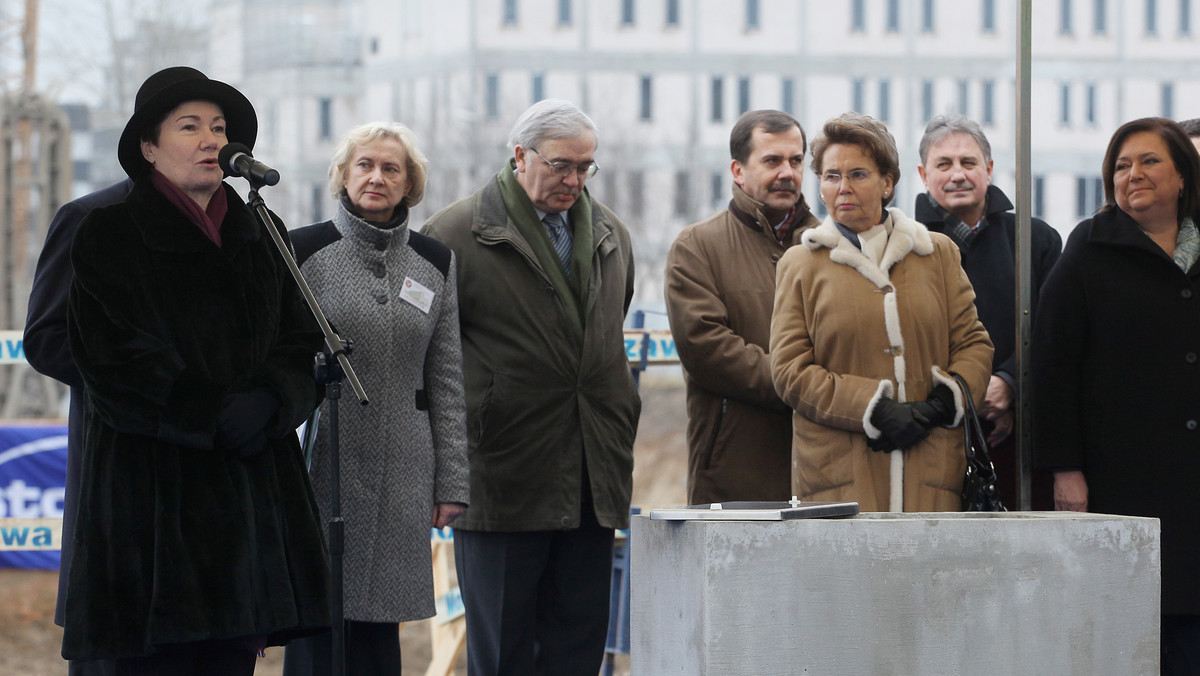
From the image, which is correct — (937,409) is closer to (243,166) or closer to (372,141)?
(372,141)

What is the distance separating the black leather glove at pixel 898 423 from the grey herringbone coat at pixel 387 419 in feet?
3.99

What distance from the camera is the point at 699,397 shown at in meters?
5.01

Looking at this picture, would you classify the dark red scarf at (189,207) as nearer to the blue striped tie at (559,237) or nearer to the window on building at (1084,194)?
the blue striped tie at (559,237)

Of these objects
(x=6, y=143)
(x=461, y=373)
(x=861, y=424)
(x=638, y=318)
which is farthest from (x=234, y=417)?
(x=6, y=143)

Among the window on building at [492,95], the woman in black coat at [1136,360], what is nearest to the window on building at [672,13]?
the window on building at [492,95]

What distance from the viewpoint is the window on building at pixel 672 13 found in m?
39.8

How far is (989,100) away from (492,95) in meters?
13.1

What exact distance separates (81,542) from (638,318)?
390 cm

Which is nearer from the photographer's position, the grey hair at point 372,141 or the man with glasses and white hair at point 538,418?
the grey hair at point 372,141

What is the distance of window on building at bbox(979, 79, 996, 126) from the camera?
38909mm

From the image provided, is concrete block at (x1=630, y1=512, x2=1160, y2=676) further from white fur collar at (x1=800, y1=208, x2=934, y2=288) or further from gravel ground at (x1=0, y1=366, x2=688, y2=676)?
gravel ground at (x1=0, y1=366, x2=688, y2=676)

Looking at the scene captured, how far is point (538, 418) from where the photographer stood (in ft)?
15.3

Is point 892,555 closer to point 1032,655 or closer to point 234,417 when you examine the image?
point 1032,655

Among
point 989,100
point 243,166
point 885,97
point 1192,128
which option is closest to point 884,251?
point 1192,128
